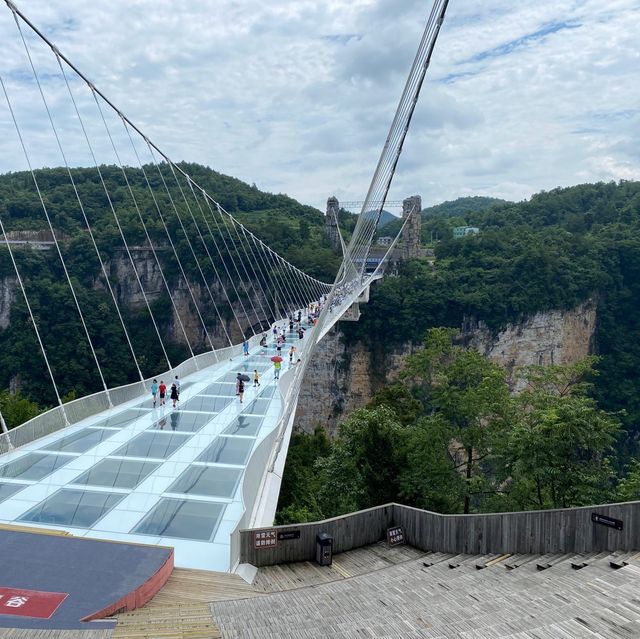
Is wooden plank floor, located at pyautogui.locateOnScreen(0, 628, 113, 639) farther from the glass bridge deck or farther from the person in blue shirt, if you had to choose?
the person in blue shirt

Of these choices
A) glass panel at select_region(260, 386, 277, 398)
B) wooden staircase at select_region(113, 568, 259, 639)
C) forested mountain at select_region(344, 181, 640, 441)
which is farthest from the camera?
forested mountain at select_region(344, 181, 640, 441)

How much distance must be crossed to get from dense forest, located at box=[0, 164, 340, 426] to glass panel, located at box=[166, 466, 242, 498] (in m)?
29.8

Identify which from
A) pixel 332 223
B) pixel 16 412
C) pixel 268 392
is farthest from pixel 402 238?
pixel 268 392

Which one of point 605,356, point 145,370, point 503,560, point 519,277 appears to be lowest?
point 605,356

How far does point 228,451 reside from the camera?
896 cm

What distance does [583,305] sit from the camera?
4306 cm

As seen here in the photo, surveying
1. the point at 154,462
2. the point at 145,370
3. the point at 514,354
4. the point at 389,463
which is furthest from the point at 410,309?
the point at 154,462

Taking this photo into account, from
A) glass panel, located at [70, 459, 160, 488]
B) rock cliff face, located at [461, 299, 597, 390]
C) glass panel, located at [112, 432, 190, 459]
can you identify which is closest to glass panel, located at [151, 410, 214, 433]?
glass panel, located at [112, 432, 190, 459]

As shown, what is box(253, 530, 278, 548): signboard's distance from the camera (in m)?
6.10

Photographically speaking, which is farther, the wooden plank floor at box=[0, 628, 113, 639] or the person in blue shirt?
the person in blue shirt

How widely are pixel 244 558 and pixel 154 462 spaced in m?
3.04

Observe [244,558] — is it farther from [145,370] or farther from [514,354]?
[145,370]

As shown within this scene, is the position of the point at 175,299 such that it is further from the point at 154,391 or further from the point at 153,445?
the point at 153,445

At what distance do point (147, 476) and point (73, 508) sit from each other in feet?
4.21
